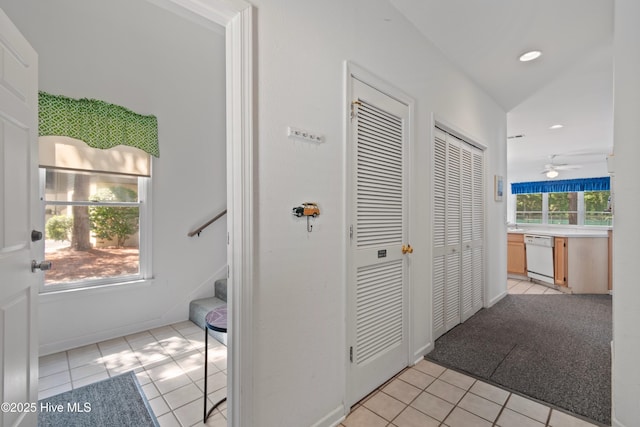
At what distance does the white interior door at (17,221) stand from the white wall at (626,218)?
2.73 m

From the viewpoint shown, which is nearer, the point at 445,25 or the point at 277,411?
the point at 277,411

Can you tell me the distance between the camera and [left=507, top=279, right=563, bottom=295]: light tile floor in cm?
439

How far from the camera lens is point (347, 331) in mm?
1701

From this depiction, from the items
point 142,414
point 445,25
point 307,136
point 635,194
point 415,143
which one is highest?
point 445,25

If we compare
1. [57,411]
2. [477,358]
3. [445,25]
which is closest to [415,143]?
[445,25]

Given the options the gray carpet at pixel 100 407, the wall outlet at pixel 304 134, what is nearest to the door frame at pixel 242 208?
the wall outlet at pixel 304 134

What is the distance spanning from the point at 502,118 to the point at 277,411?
439 cm

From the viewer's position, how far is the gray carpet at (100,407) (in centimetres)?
166

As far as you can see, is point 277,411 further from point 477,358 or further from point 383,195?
point 477,358

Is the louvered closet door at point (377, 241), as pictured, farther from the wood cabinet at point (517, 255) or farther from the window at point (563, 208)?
the window at point (563, 208)

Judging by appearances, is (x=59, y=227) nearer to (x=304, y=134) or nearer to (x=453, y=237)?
(x=304, y=134)

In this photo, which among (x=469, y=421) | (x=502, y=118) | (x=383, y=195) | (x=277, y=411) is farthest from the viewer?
(x=502, y=118)

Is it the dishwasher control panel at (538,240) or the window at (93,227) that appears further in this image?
the dishwasher control panel at (538,240)

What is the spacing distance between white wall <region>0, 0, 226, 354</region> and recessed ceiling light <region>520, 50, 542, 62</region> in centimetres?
305
